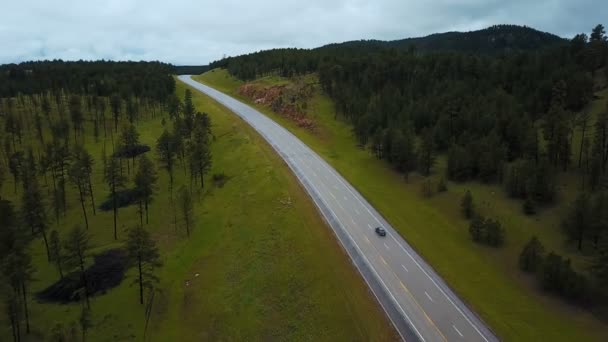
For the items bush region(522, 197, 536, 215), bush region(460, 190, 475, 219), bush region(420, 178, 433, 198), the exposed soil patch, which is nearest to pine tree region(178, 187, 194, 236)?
the exposed soil patch

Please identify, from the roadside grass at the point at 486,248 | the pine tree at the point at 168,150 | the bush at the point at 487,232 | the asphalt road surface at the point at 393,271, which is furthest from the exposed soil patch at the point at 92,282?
the bush at the point at 487,232

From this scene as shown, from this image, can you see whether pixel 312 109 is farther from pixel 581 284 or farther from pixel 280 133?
pixel 581 284

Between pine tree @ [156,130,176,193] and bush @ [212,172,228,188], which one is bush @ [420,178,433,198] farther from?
pine tree @ [156,130,176,193]

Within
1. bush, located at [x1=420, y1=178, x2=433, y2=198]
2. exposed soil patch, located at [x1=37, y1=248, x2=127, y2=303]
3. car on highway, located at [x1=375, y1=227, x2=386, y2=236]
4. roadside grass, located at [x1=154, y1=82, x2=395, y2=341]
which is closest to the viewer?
roadside grass, located at [x1=154, y1=82, x2=395, y2=341]

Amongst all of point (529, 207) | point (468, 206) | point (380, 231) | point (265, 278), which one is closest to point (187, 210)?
point (265, 278)

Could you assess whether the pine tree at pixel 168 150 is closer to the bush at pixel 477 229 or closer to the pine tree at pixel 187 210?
the pine tree at pixel 187 210

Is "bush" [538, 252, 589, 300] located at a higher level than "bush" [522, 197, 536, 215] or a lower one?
lower
